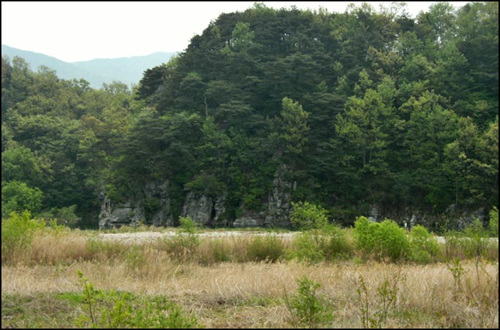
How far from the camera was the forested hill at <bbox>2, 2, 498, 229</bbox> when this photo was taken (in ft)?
119

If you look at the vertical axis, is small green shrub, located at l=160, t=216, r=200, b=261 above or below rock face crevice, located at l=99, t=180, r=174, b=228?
above

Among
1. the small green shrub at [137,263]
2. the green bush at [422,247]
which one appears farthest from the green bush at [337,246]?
the small green shrub at [137,263]

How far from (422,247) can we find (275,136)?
3038 cm

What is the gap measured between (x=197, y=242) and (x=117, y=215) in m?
31.6

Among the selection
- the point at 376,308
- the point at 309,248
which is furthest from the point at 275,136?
the point at 376,308

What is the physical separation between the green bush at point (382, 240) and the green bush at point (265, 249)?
92.2 inches

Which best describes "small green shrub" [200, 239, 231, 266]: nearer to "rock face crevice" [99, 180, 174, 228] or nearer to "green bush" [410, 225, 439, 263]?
"green bush" [410, 225, 439, 263]

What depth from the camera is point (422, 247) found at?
11281 mm

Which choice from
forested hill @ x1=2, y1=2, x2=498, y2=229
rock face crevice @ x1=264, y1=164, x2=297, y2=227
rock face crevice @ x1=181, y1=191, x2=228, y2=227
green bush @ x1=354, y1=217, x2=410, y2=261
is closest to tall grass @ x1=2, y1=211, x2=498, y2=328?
green bush @ x1=354, y1=217, x2=410, y2=261

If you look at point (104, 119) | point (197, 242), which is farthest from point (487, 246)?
point (104, 119)

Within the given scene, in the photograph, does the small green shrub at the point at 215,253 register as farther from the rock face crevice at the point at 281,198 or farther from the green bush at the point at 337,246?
the rock face crevice at the point at 281,198

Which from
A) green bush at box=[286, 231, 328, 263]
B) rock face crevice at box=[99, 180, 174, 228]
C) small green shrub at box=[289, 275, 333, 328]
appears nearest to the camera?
small green shrub at box=[289, 275, 333, 328]

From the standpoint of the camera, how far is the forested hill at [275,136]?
119 feet

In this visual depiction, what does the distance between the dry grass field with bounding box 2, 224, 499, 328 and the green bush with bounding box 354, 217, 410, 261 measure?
570 mm
